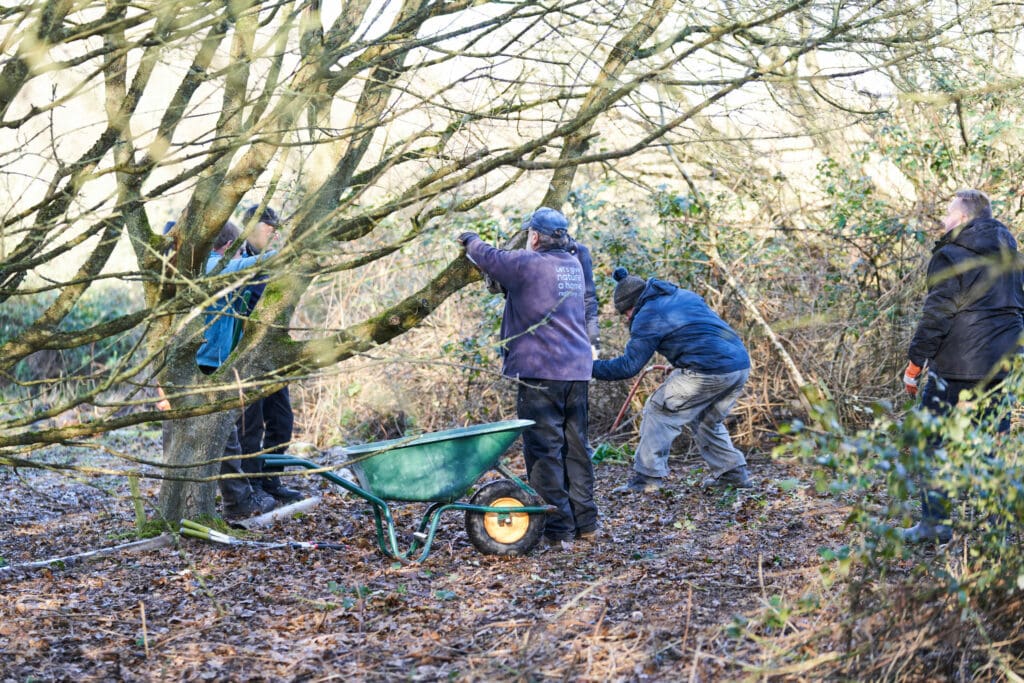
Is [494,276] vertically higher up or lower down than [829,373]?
higher up

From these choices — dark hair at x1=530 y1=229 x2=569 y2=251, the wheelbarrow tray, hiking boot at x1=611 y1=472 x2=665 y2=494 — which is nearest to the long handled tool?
the wheelbarrow tray

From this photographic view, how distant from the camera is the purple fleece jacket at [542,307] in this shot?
5.49 m

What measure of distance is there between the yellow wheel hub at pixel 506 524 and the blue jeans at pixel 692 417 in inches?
74.0

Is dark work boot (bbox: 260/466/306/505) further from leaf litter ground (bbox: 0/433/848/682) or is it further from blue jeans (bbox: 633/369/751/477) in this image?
blue jeans (bbox: 633/369/751/477)

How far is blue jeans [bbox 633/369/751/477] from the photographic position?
700 centimetres

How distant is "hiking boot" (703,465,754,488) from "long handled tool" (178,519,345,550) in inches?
110

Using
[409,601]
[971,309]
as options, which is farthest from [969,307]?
[409,601]

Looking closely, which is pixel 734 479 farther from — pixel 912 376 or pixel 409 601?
pixel 409 601

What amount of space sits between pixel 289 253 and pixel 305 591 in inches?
87.2

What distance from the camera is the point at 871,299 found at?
845cm

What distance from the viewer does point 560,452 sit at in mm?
→ 5730

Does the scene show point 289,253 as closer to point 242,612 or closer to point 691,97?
point 242,612

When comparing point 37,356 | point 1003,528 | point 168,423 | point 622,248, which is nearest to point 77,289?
point 168,423

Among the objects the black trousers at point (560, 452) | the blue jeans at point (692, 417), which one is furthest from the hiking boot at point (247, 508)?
the blue jeans at point (692, 417)
